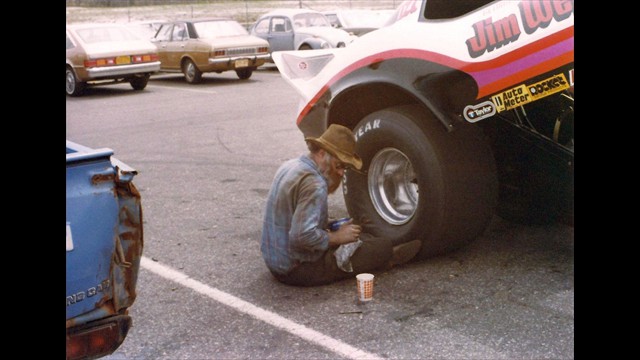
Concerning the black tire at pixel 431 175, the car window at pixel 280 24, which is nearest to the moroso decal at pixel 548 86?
the black tire at pixel 431 175

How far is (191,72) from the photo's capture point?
1855cm

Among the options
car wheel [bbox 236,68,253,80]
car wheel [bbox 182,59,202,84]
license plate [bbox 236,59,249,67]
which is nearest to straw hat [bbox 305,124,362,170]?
license plate [bbox 236,59,249,67]

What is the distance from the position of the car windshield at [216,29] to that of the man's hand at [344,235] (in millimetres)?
14100

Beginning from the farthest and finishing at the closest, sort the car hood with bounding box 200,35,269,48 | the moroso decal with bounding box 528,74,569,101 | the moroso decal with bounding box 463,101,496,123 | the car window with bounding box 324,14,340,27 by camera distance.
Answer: the car window with bounding box 324,14,340,27 → the car hood with bounding box 200,35,269,48 → the moroso decal with bounding box 463,101,496,123 → the moroso decal with bounding box 528,74,569,101

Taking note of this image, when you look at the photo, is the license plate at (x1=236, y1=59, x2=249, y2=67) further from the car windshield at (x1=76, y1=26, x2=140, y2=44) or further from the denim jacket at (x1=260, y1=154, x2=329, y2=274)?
the denim jacket at (x1=260, y1=154, x2=329, y2=274)

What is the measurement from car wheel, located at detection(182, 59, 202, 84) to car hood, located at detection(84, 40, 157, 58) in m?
1.37

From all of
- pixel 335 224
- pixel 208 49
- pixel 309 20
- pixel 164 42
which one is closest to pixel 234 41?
pixel 208 49

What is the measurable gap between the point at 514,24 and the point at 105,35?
13949mm

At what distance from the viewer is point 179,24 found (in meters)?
19.0

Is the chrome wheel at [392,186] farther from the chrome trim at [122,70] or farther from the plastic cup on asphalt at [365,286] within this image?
the chrome trim at [122,70]

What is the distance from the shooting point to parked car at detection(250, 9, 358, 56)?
19031mm

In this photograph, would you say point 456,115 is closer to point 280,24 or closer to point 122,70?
point 122,70
